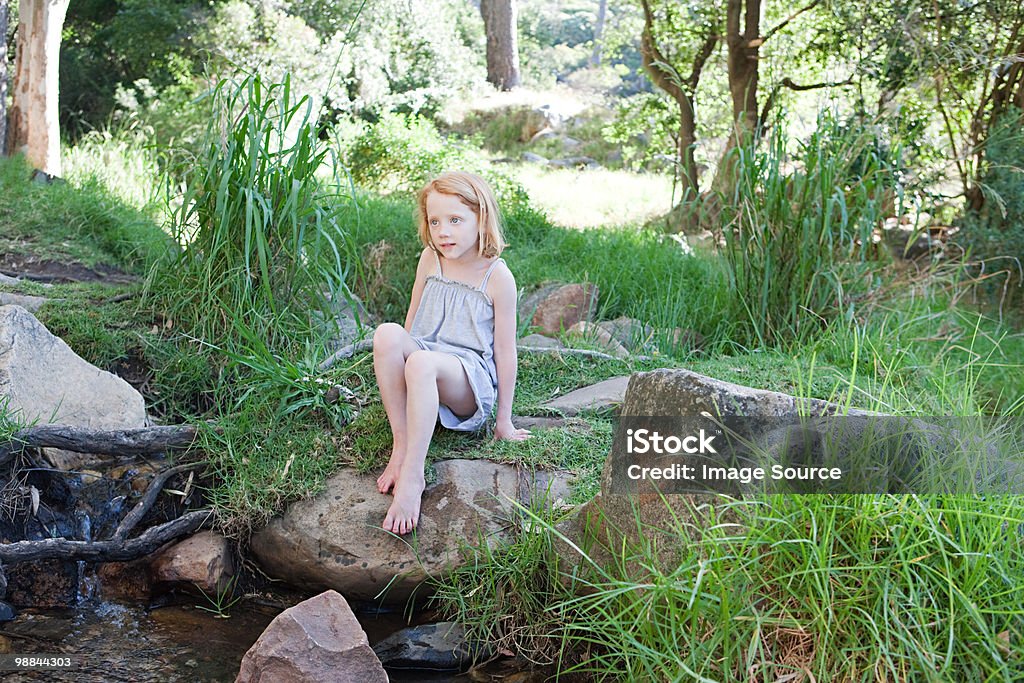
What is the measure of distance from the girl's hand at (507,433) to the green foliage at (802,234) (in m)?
1.64

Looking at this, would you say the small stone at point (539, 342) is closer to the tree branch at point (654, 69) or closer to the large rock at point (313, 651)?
the large rock at point (313, 651)

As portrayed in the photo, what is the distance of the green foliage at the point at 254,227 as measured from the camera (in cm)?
359

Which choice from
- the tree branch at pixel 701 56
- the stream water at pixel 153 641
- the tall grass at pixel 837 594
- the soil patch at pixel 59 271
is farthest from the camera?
the tree branch at pixel 701 56

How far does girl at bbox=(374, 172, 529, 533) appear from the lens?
281 cm

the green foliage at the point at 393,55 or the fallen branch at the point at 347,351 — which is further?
the green foliage at the point at 393,55

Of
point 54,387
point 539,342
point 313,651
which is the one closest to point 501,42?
point 539,342

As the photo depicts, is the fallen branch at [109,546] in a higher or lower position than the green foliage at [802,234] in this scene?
lower

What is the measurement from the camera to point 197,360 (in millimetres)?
3607

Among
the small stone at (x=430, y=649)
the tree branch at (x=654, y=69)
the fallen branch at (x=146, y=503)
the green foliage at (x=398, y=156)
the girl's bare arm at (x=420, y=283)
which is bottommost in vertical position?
the small stone at (x=430, y=649)

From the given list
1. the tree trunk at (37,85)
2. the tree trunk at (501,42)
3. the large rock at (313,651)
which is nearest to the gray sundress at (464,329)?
the large rock at (313,651)

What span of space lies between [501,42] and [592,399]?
12755 millimetres

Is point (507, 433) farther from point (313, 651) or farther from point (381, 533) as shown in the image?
point (313, 651)

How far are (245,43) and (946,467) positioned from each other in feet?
33.5

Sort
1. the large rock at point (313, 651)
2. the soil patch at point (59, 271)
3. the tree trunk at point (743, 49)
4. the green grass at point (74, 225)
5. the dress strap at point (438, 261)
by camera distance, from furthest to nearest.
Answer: the tree trunk at point (743, 49) < the green grass at point (74, 225) < the soil patch at point (59, 271) < the dress strap at point (438, 261) < the large rock at point (313, 651)
